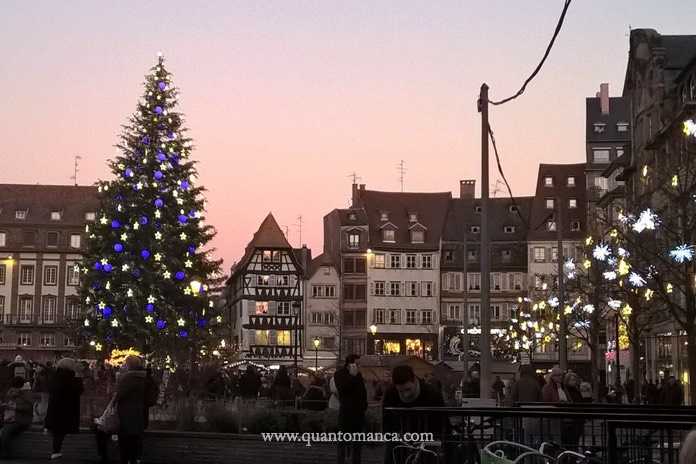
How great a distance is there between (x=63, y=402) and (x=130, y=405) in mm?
2350

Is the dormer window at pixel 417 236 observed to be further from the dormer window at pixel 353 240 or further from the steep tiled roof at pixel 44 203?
the steep tiled roof at pixel 44 203

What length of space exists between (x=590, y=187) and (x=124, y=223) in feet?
180

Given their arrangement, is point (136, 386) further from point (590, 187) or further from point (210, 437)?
point (590, 187)

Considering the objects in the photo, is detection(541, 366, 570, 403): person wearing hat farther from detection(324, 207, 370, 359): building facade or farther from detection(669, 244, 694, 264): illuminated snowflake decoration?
detection(324, 207, 370, 359): building facade

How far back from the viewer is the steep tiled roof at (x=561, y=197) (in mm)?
101312

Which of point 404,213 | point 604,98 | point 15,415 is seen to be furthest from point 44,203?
point 15,415

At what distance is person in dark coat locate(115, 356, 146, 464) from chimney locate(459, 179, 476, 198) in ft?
315

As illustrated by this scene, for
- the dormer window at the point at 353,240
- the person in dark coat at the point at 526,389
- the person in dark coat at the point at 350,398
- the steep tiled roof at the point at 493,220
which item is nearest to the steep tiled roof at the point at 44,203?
the dormer window at the point at 353,240

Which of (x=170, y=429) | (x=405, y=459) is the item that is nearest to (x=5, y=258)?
(x=170, y=429)

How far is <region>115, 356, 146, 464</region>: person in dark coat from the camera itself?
60.3 ft

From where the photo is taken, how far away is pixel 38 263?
369 ft

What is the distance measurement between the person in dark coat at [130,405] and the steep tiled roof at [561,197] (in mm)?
84419

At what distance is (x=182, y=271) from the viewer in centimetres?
4634

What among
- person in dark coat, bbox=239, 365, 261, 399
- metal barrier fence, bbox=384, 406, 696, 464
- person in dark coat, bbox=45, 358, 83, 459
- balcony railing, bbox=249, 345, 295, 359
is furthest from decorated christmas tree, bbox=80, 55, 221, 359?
balcony railing, bbox=249, 345, 295, 359
